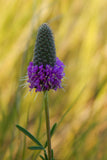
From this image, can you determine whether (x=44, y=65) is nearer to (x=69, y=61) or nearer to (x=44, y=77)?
(x=44, y=77)

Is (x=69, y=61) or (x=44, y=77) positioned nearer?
(x=44, y=77)

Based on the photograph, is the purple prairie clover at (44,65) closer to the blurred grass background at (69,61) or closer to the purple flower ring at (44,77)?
the purple flower ring at (44,77)

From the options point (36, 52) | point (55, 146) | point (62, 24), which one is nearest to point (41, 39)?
point (36, 52)

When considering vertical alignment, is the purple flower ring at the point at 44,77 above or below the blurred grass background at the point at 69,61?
below

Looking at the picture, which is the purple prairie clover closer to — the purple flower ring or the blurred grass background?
the purple flower ring

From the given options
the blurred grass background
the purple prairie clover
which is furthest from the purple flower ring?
the blurred grass background

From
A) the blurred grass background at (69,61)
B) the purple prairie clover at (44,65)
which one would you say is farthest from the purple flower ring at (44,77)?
the blurred grass background at (69,61)

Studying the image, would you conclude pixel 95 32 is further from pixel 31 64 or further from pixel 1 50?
pixel 31 64

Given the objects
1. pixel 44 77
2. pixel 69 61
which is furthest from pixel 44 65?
pixel 69 61
